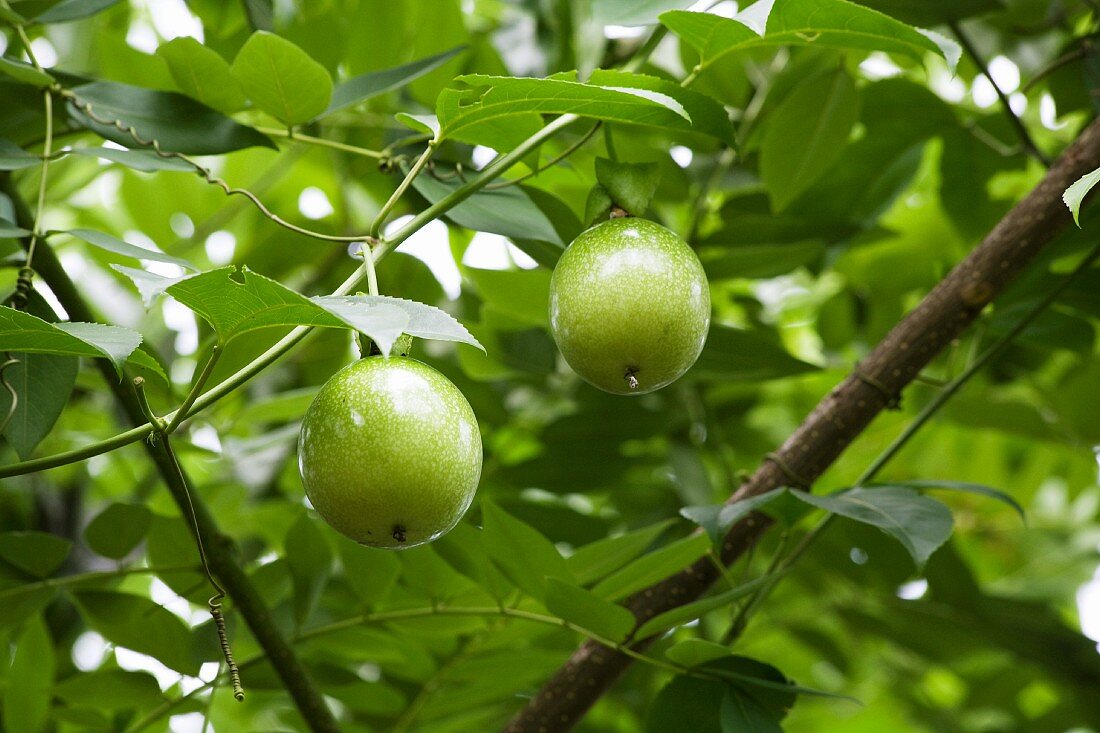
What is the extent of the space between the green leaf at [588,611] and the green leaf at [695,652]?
0.06m

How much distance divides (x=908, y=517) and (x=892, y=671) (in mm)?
1443

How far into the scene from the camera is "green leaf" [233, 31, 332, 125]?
116 centimetres

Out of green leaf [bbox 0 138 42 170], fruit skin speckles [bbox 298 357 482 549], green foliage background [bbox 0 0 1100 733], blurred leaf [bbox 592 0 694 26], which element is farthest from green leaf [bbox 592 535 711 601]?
green leaf [bbox 0 138 42 170]

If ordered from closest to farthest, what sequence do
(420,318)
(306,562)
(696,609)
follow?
(420,318), (696,609), (306,562)

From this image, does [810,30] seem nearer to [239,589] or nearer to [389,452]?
[389,452]

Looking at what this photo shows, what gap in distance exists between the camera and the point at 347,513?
87cm

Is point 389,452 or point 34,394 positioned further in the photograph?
point 34,394

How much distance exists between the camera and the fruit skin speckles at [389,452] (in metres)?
0.84

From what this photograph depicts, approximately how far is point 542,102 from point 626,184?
20 cm

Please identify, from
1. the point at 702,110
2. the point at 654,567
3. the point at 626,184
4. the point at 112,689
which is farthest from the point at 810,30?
the point at 112,689

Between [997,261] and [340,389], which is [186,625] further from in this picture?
[997,261]

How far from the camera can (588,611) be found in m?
1.18

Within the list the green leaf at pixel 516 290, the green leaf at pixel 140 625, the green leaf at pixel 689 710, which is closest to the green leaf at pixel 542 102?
the green leaf at pixel 516 290

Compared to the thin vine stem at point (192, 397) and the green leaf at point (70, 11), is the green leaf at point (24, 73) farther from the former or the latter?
the thin vine stem at point (192, 397)
